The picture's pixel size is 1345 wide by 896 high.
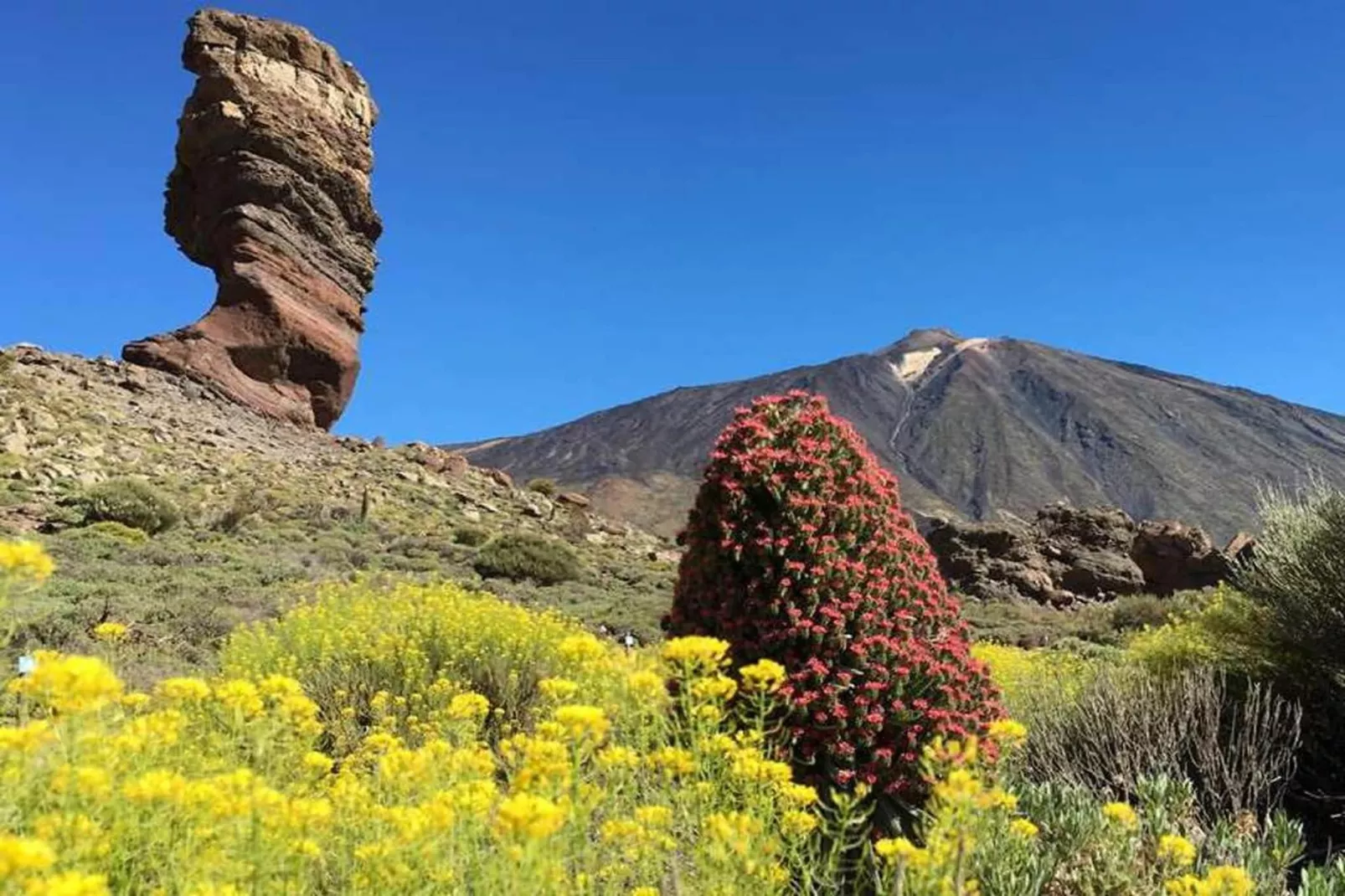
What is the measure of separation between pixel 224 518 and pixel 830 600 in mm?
15494

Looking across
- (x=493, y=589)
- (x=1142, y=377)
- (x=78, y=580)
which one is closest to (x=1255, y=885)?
(x=78, y=580)

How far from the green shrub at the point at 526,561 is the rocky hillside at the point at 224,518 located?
278mm

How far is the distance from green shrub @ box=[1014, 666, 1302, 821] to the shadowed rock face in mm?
24828

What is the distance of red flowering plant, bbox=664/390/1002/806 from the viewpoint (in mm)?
4375

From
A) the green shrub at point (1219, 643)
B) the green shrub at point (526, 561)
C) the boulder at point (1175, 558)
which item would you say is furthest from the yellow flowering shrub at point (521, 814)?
the boulder at point (1175, 558)

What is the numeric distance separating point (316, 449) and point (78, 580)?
15.5 m

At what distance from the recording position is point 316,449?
26.3m

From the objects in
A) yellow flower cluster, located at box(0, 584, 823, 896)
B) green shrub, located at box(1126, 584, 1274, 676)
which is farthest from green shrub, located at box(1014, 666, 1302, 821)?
yellow flower cluster, located at box(0, 584, 823, 896)

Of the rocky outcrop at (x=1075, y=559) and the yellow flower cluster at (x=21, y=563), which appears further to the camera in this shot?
the rocky outcrop at (x=1075, y=559)

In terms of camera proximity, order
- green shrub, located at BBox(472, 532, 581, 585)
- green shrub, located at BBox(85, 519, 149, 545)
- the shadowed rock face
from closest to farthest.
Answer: green shrub, located at BBox(85, 519, 149, 545)
green shrub, located at BBox(472, 532, 581, 585)
the shadowed rock face

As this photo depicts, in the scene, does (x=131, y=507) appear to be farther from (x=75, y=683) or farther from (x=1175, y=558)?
(x=1175, y=558)

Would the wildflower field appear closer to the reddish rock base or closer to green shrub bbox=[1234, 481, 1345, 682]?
green shrub bbox=[1234, 481, 1345, 682]

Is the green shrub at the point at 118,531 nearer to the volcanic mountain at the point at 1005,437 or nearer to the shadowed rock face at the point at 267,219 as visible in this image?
the shadowed rock face at the point at 267,219

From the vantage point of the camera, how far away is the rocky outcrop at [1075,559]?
73.3ft
